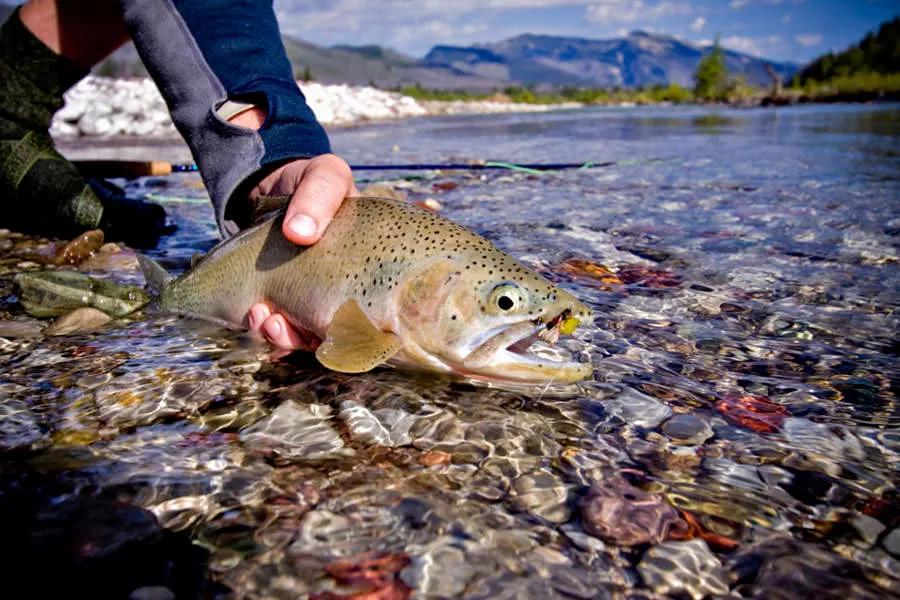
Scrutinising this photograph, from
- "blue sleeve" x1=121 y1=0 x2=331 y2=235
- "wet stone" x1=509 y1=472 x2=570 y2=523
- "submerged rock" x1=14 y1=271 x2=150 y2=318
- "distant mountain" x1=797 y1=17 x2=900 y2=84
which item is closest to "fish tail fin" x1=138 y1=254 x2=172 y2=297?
"submerged rock" x1=14 y1=271 x2=150 y2=318

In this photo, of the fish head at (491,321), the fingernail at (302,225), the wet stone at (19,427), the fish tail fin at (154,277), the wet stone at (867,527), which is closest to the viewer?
the wet stone at (867,527)

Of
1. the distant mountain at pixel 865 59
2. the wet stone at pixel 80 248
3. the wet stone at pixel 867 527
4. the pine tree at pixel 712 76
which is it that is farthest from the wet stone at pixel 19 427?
the pine tree at pixel 712 76

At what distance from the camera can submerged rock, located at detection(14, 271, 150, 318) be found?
3037 millimetres

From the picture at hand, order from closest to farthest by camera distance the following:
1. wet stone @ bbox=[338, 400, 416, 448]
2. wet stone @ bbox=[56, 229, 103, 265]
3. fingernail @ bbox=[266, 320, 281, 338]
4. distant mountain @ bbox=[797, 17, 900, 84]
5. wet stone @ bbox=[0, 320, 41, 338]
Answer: wet stone @ bbox=[338, 400, 416, 448] → fingernail @ bbox=[266, 320, 281, 338] → wet stone @ bbox=[0, 320, 41, 338] → wet stone @ bbox=[56, 229, 103, 265] → distant mountain @ bbox=[797, 17, 900, 84]

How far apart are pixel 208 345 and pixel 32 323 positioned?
3.29 feet

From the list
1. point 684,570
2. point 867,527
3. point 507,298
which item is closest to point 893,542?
point 867,527

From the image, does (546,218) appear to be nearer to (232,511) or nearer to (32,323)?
(32,323)

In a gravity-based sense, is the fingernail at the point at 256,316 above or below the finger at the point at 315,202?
below

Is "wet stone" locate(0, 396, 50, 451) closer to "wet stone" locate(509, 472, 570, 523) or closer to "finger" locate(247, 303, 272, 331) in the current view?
"finger" locate(247, 303, 272, 331)

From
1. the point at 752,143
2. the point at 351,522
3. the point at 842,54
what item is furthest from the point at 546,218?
the point at 842,54

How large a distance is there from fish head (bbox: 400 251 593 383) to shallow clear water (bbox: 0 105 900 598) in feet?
0.54

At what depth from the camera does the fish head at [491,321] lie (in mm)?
2008

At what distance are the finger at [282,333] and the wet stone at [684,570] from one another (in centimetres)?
170

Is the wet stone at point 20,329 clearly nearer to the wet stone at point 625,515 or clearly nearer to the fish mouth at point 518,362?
the fish mouth at point 518,362
